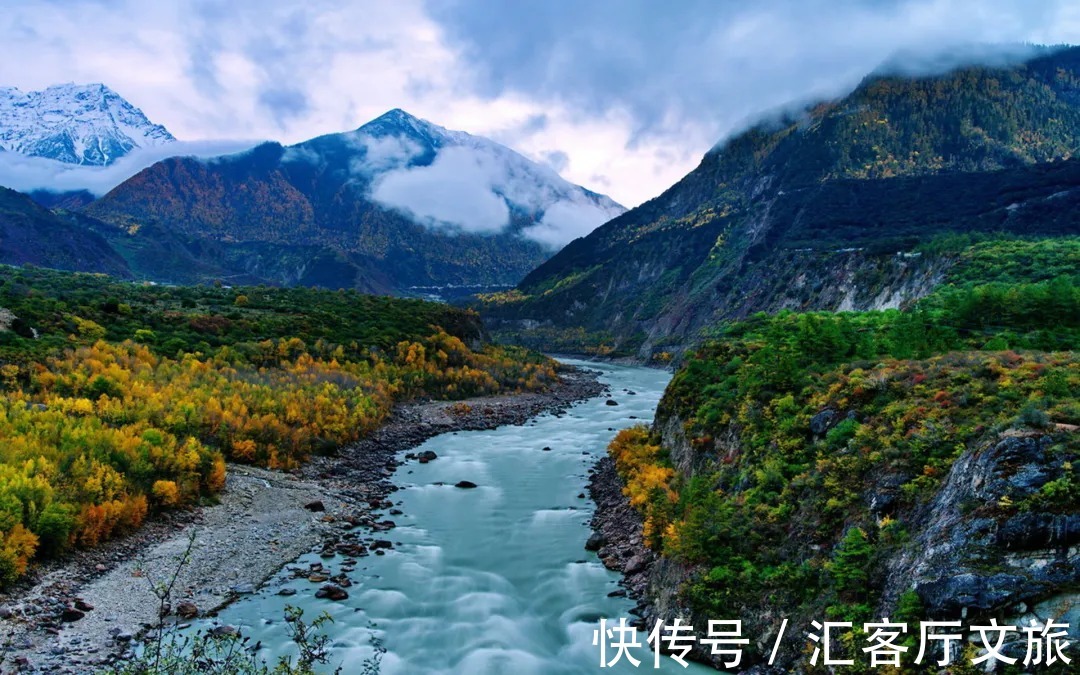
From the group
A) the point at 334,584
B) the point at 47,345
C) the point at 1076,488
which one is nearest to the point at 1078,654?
the point at 1076,488

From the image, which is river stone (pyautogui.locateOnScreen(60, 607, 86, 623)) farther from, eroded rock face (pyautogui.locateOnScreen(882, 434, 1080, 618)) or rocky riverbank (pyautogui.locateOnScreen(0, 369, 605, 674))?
eroded rock face (pyautogui.locateOnScreen(882, 434, 1080, 618))

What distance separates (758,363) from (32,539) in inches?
1138

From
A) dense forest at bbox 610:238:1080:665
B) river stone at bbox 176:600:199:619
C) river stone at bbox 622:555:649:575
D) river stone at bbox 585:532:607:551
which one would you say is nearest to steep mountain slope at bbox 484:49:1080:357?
dense forest at bbox 610:238:1080:665

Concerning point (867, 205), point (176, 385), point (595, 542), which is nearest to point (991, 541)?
point (595, 542)

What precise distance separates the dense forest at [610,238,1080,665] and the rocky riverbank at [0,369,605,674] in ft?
42.6

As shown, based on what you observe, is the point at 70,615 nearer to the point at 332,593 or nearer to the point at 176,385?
the point at 332,593

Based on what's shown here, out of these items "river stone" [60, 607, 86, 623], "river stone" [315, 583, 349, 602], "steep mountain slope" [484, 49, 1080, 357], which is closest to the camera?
"river stone" [60, 607, 86, 623]

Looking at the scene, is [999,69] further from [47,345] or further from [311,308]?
[47,345]

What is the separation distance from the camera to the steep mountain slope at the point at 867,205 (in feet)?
297

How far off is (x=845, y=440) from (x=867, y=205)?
120162mm

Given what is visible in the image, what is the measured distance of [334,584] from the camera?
2206 cm

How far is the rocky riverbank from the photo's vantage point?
16672 mm

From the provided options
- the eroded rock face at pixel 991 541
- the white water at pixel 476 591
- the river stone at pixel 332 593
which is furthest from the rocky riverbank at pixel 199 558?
the eroded rock face at pixel 991 541

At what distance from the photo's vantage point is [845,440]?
18.8 m
